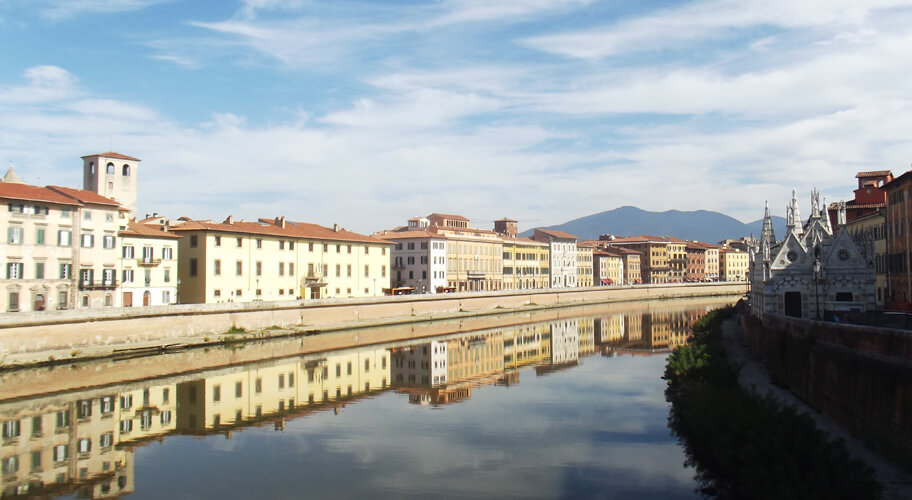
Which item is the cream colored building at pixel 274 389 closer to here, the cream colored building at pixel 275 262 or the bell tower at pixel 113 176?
the cream colored building at pixel 275 262

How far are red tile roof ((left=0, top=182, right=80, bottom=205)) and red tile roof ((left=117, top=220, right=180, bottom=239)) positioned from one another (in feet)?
16.8

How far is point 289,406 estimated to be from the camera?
29188 mm

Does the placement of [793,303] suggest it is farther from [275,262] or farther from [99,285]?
[99,285]

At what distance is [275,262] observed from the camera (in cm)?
6109

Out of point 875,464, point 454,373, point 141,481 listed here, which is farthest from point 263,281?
point 875,464

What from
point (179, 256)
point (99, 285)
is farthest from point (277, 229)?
point (99, 285)

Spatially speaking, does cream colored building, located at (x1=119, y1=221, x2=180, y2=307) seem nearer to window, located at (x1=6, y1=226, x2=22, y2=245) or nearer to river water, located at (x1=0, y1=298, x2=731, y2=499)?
window, located at (x1=6, y1=226, x2=22, y2=245)

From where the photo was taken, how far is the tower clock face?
3666cm

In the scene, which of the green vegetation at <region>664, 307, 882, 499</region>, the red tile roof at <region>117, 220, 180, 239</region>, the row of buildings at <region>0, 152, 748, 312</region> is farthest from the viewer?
the red tile roof at <region>117, 220, 180, 239</region>

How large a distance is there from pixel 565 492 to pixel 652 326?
5305 cm

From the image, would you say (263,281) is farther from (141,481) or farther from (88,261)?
(141,481)

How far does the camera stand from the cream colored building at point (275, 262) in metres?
55.4

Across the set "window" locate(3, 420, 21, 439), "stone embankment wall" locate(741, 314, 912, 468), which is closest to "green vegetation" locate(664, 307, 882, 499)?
"stone embankment wall" locate(741, 314, 912, 468)

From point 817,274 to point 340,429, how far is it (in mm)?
26399
